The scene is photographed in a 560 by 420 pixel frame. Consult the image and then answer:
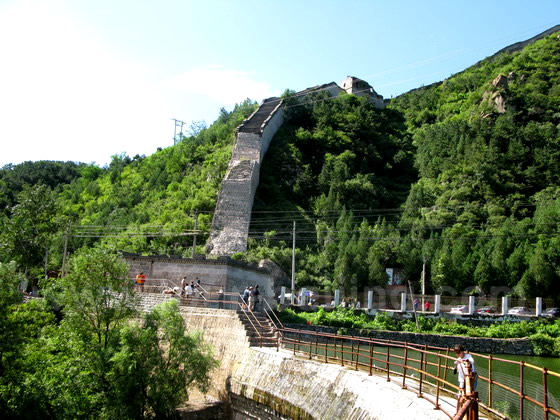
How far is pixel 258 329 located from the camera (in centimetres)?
2255

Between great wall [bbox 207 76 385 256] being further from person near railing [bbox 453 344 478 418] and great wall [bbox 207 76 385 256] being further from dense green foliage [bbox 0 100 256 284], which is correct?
person near railing [bbox 453 344 478 418]

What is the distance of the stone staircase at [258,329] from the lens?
21.3 m

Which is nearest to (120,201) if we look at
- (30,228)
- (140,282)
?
(30,228)

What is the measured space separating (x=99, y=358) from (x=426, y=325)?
2656 centimetres

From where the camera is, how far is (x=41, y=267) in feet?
151

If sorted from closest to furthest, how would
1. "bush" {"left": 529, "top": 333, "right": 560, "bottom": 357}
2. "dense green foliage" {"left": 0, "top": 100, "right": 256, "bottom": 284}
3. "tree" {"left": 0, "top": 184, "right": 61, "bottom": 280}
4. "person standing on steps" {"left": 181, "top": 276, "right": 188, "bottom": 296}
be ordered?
"person standing on steps" {"left": 181, "top": 276, "right": 188, "bottom": 296} < "bush" {"left": 529, "top": 333, "right": 560, "bottom": 357} < "tree" {"left": 0, "top": 184, "right": 61, "bottom": 280} < "dense green foliage" {"left": 0, "top": 100, "right": 256, "bottom": 284}

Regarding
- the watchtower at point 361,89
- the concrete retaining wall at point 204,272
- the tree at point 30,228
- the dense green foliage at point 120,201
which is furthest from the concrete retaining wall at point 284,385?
the watchtower at point 361,89

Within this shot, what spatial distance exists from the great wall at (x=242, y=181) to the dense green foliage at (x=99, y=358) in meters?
30.7

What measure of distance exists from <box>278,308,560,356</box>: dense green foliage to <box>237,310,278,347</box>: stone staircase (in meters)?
15.7

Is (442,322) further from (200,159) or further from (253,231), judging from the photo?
(200,159)

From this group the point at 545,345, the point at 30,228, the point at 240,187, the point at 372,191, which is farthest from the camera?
the point at 372,191

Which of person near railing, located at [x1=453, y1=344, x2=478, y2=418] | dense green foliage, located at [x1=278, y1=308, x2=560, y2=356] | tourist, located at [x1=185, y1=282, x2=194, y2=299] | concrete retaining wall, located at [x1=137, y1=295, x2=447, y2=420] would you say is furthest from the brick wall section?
person near railing, located at [x1=453, y1=344, x2=478, y2=418]

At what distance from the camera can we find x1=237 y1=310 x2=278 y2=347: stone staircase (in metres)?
21.3

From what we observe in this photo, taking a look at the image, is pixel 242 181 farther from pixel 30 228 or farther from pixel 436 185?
pixel 30 228
